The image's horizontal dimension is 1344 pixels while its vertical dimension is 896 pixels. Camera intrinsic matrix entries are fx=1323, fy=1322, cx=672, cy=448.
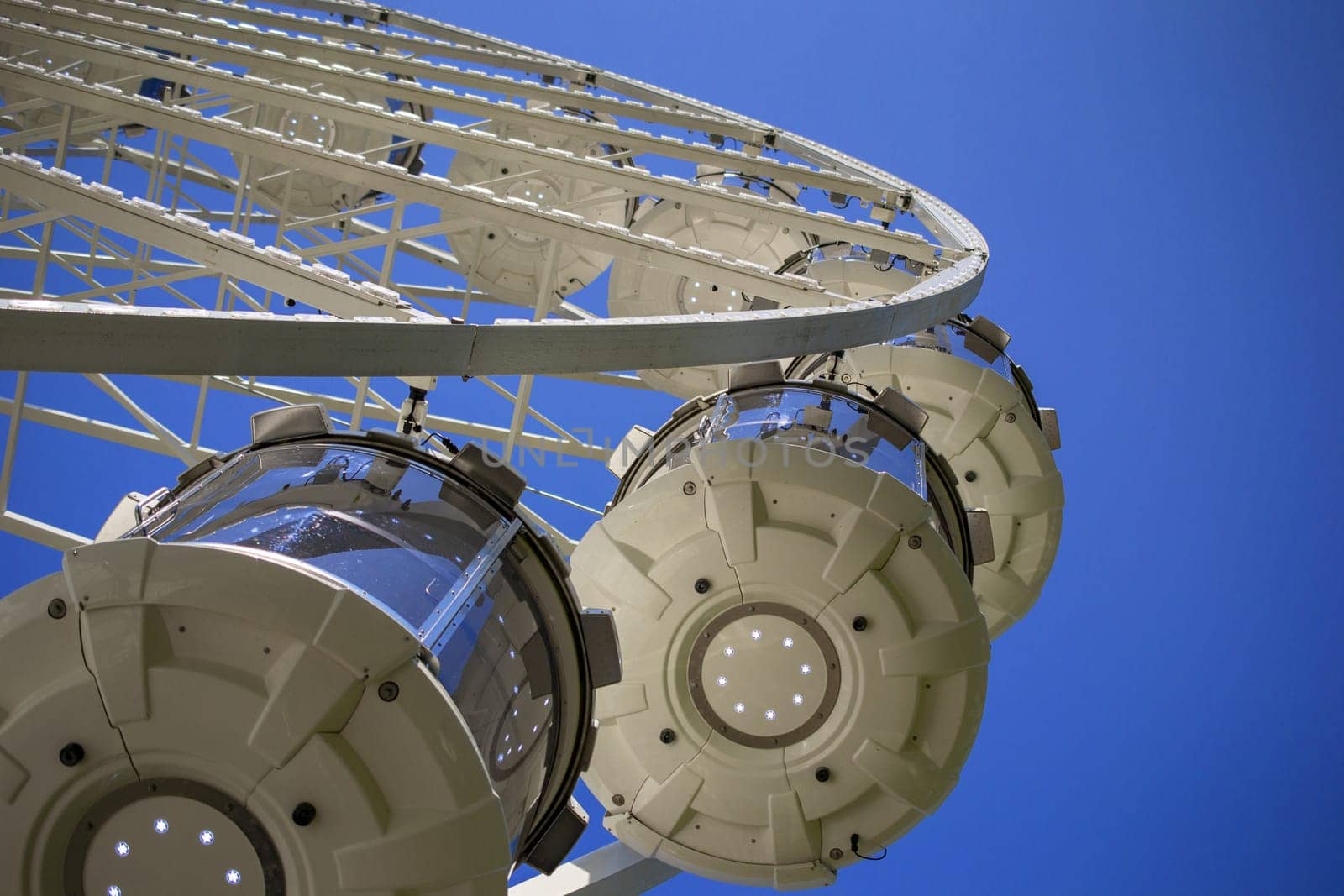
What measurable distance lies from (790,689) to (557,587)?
1.61 metres

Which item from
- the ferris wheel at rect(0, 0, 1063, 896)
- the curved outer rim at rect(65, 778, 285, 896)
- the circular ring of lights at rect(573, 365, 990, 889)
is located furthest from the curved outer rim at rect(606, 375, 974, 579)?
the curved outer rim at rect(65, 778, 285, 896)

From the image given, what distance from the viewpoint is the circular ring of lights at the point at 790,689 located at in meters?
6.66

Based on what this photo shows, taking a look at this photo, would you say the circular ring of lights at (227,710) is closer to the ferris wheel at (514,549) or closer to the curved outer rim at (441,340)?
the ferris wheel at (514,549)

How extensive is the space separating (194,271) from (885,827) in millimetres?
7484

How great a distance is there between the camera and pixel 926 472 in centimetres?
785

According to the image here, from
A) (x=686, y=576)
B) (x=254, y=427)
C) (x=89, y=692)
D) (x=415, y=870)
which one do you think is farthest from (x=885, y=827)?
(x=89, y=692)

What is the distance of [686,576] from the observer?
6703 mm

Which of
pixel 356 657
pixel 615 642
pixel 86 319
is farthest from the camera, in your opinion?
pixel 615 642

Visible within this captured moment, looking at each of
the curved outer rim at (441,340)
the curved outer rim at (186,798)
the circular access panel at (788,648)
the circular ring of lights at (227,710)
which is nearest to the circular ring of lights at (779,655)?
the circular access panel at (788,648)

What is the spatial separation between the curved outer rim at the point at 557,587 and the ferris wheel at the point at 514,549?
0.02 m

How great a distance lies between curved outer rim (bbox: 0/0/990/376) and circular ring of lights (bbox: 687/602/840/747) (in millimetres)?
1357

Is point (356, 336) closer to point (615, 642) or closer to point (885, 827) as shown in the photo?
point (615, 642)

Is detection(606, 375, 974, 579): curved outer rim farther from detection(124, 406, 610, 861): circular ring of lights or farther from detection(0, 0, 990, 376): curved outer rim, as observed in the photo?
detection(124, 406, 610, 861): circular ring of lights

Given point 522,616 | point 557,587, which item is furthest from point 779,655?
point 522,616
